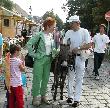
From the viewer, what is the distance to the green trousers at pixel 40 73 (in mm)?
7301

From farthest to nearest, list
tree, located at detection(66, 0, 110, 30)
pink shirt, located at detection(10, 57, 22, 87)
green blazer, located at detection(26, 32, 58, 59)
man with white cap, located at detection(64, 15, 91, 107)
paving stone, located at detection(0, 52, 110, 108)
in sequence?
tree, located at detection(66, 0, 110, 30) < paving stone, located at detection(0, 52, 110, 108) < man with white cap, located at detection(64, 15, 91, 107) < green blazer, located at detection(26, 32, 58, 59) < pink shirt, located at detection(10, 57, 22, 87)

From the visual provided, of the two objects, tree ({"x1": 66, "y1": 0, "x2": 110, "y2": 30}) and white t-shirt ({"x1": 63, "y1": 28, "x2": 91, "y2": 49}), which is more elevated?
tree ({"x1": 66, "y1": 0, "x2": 110, "y2": 30})

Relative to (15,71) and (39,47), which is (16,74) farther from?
(39,47)

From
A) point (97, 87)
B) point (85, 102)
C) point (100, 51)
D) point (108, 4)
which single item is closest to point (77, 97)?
point (85, 102)

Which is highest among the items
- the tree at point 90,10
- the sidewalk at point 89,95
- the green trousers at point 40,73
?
the tree at point 90,10

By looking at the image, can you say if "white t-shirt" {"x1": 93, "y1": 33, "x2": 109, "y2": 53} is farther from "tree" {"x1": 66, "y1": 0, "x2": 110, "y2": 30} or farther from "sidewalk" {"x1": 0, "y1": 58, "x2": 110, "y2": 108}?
"tree" {"x1": 66, "y1": 0, "x2": 110, "y2": 30}

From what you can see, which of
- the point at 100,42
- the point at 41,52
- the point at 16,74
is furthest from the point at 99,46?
the point at 16,74

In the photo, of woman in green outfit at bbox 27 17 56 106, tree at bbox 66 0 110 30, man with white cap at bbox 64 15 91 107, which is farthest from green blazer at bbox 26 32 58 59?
tree at bbox 66 0 110 30

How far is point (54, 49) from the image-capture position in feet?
24.2

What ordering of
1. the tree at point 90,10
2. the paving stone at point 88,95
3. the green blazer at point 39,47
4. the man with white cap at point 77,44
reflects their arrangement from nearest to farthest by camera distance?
1. the green blazer at point 39,47
2. the man with white cap at point 77,44
3. the paving stone at point 88,95
4. the tree at point 90,10

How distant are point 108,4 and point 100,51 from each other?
68.3 ft

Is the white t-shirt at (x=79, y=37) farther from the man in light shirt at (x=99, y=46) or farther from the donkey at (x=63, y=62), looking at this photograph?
the man in light shirt at (x=99, y=46)

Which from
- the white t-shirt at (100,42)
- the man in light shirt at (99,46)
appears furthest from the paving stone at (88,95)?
the white t-shirt at (100,42)

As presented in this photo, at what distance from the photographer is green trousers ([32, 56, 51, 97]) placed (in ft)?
24.0
